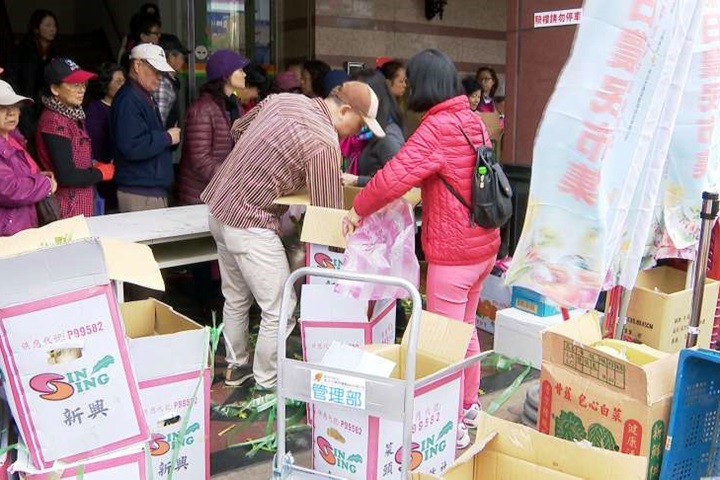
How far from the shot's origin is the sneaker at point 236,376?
408 centimetres

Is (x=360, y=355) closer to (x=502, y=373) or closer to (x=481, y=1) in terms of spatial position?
(x=502, y=373)

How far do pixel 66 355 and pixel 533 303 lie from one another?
9.73 ft

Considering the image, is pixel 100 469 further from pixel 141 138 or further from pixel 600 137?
pixel 141 138

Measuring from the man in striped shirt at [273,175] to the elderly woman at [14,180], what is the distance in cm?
94

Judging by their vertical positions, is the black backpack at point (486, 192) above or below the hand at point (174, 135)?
below

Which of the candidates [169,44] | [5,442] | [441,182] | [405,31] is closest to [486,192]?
[441,182]

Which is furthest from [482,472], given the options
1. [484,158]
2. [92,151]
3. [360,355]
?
[92,151]

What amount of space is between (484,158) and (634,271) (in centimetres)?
78

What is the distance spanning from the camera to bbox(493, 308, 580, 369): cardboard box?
4.39 meters

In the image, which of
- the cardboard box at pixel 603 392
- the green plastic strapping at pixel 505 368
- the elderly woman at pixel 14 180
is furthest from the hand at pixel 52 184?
the cardboard box at pixel 603 392

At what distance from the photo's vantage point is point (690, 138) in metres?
3.01

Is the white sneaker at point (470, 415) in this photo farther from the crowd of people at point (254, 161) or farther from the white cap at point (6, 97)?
the white cap at point (6, 97)

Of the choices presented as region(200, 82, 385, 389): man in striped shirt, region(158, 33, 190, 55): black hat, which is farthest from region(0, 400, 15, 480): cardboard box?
region(158, 33, 190, 55): black hat

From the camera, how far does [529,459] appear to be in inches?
88.4
